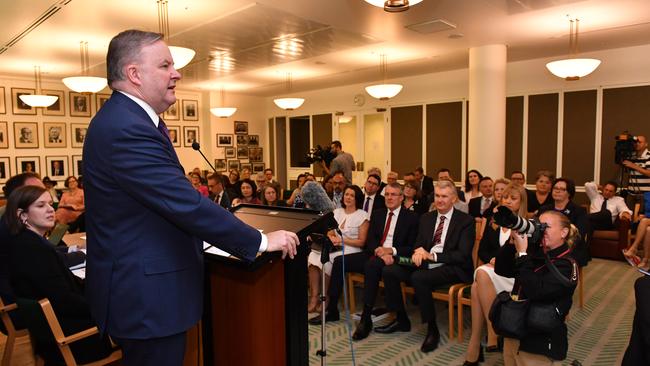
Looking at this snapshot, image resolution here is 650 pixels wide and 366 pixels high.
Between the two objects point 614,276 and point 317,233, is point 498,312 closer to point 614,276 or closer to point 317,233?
point 317,233

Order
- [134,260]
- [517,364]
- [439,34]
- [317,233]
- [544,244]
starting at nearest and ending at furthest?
[134,260] < [317,233] < [544,244] < [517,364] < [439,34]

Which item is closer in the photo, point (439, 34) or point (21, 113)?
point (439, 34)

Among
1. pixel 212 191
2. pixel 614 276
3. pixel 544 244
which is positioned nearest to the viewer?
pixel 544 244

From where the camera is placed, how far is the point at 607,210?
21.8 feet

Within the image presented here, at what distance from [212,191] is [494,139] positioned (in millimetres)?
4584

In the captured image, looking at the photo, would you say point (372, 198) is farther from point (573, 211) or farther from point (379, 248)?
point (573, 211)

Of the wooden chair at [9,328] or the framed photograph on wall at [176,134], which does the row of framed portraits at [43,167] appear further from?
the wooden chair at [9,328]

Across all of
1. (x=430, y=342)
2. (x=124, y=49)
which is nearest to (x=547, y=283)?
(x=430, y=342)


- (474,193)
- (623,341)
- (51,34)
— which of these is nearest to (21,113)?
(51,34)

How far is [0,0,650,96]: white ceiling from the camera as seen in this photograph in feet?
16.4

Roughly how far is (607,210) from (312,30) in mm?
5037

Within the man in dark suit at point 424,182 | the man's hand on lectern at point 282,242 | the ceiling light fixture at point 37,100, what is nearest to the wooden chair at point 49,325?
the man's hand on lectern at point 282,242

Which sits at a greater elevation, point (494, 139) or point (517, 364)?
point (494, 139)

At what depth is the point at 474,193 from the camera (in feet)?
22.0
